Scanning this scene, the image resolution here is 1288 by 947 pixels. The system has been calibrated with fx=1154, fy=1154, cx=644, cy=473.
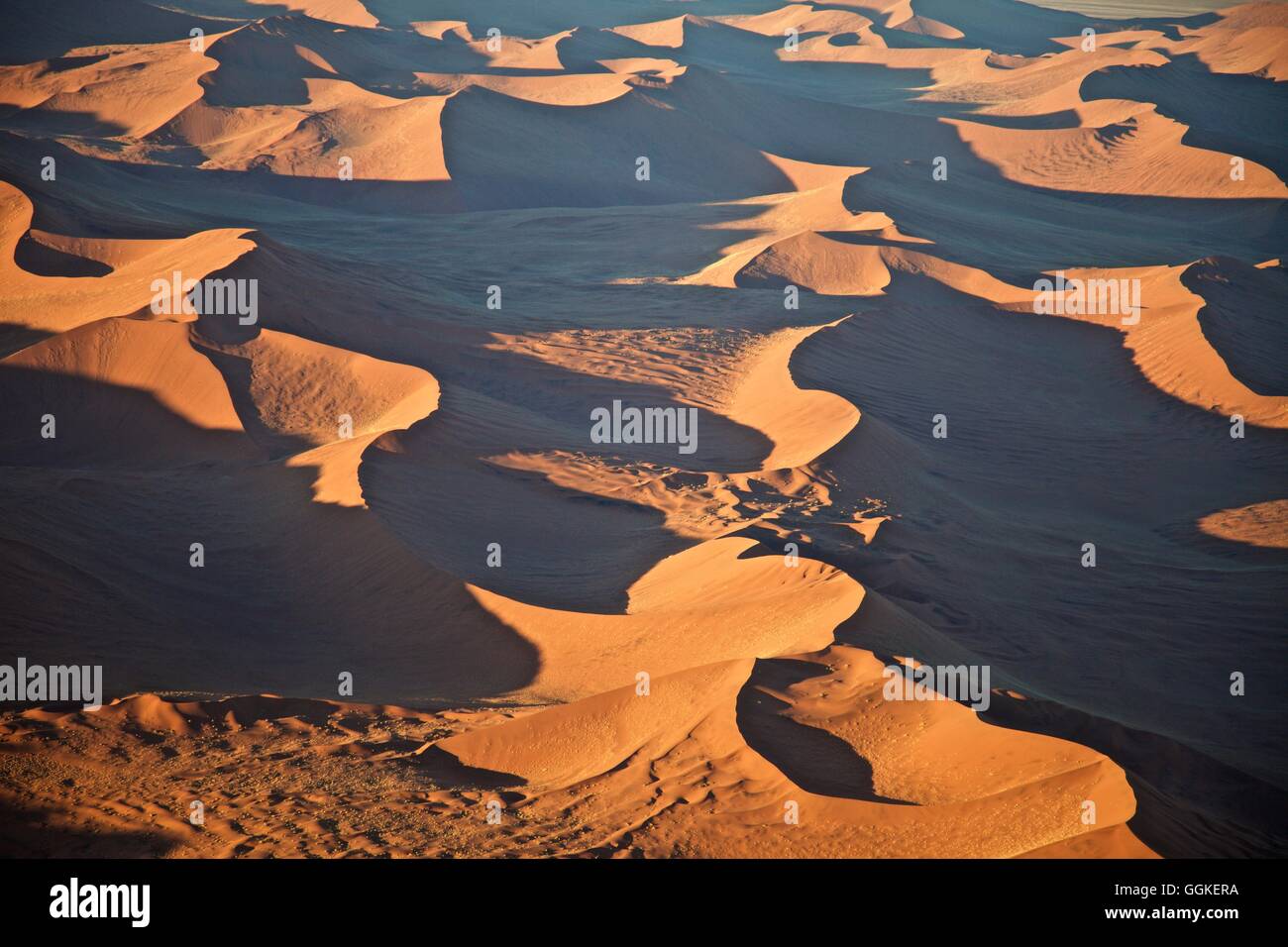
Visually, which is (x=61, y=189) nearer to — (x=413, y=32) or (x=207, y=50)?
(x=207, y=50)

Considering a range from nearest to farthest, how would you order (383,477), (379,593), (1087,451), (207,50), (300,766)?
(300,766) → (379,593) → (383,477) → (1087,451) → (207,50)

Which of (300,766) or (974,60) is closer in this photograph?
(300,766)

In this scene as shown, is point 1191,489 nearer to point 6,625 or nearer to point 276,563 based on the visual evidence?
point 276,563

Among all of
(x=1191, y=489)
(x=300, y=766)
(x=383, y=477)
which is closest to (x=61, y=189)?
(x=383, y=477)

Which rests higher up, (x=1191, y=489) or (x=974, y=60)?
(x=974, y=60)


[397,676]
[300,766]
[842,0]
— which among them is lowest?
[397,676]

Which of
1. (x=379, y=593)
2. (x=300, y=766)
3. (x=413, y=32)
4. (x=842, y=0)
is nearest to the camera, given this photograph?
(x=300, y=766)
